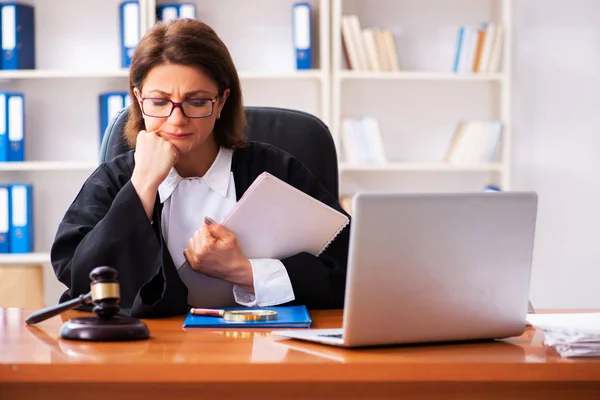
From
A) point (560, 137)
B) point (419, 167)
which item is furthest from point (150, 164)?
point (560, 137)

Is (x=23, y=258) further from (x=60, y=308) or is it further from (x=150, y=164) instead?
(x=60, y=308)

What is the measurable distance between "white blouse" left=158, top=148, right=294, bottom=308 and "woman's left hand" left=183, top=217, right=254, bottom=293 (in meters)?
0.03

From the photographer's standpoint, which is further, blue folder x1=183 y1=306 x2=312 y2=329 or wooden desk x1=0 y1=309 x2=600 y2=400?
blue folder x1=183 y1=306 x2=312 y2=329

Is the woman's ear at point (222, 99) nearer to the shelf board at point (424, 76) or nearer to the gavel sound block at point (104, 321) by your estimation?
the gavel sound block at point (104, 321)

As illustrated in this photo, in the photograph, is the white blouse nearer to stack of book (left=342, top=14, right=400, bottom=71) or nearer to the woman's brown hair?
the woman's brown hair

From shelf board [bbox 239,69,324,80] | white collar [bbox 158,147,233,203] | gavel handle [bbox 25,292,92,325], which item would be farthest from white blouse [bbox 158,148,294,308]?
shelf board [bbox 239,69,324,80]

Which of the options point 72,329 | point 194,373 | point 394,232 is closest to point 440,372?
point 394,232

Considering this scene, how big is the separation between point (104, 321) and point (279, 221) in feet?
1.53

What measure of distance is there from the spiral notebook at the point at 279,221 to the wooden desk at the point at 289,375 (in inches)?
18.8

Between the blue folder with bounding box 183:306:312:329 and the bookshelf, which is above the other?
the bookshelf

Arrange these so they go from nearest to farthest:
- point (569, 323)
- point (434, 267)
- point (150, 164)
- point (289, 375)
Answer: point (289, 375)
point (434, 267)
point (569, 323)
point (150, 164)

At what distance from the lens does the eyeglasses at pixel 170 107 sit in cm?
177

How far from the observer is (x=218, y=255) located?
1.59 m

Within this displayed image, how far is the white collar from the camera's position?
72.6 inches
